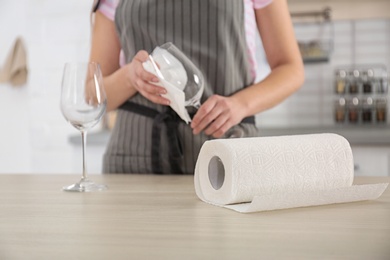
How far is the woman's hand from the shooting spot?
140 cm

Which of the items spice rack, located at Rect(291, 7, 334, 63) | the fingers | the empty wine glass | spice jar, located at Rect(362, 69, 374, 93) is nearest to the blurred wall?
spice rack, located at Rect(291, 7, 334, 63)

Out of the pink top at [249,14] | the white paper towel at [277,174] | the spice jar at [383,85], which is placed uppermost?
the pink top at [249,14]

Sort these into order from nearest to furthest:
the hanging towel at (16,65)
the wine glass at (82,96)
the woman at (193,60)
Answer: the wine glass at (82,96) → the woman at (193,60) → the hanging towel at (16,65)

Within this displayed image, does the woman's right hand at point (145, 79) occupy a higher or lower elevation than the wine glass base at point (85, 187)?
higher

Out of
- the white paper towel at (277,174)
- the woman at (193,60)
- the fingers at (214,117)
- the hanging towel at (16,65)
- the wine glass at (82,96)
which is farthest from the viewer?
the hanging towel at (16,65)

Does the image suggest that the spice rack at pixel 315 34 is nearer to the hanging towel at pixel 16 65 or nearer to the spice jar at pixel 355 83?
the spice jar at pixel 355 83

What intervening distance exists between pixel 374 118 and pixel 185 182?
2.28 meters

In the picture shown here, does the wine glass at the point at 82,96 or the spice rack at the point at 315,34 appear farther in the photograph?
the spice rack at the point at 315,34

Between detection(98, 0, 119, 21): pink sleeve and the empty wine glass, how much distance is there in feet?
1.55

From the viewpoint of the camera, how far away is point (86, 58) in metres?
3.36

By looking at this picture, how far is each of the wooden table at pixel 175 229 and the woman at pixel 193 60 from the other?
1.57ft

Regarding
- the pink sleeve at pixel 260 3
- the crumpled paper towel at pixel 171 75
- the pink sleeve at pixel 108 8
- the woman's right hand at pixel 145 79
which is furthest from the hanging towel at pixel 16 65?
the crumpled paper towel at pixel 171 75

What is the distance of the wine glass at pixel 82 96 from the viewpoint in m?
1.20

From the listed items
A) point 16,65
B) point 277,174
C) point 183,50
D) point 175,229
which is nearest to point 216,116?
point 183,50
